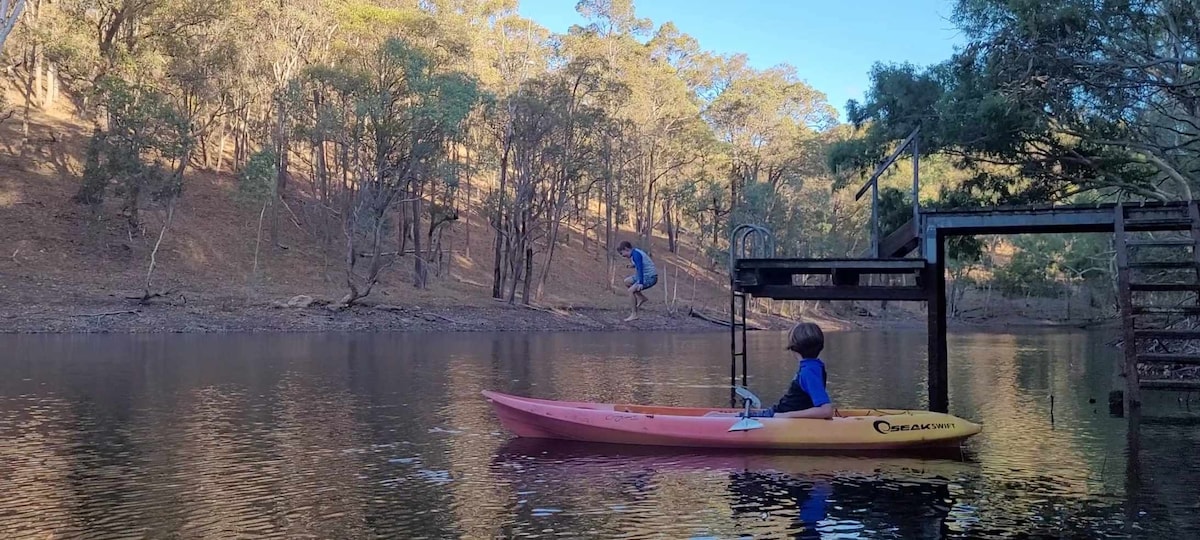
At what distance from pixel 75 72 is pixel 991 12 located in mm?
36267

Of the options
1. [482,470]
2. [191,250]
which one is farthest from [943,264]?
[191,250]

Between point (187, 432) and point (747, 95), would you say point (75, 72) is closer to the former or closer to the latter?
point (187, 432)

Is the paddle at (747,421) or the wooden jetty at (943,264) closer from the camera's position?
the paddle at (747,421)

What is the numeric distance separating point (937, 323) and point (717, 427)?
604 centimetres

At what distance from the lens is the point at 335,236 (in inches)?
1951

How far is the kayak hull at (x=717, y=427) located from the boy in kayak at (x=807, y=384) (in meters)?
0.17

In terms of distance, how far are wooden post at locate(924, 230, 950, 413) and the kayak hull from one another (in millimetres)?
3828

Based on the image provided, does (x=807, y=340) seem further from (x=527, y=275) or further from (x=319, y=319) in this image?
(x=527, y=275)

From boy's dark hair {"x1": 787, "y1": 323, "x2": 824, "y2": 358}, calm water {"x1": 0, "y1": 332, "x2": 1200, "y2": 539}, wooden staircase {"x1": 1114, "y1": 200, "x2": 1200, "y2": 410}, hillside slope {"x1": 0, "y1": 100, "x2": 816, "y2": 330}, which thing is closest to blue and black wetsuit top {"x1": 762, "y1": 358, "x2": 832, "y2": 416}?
boy's dark hair {"x1": 787, "y1": 323, "x2": 824, "y2": 358}

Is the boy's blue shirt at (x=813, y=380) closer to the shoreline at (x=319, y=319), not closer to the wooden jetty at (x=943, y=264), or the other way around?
the wooden jetty at (x=943, y=264)

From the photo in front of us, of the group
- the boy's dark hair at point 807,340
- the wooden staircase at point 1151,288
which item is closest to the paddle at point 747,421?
the boy's dark hair at point 807,340

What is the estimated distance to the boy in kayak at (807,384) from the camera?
11.3 metres

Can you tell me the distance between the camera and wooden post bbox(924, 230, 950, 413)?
16531 mm

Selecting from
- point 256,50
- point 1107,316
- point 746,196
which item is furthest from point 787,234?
point 256,50
